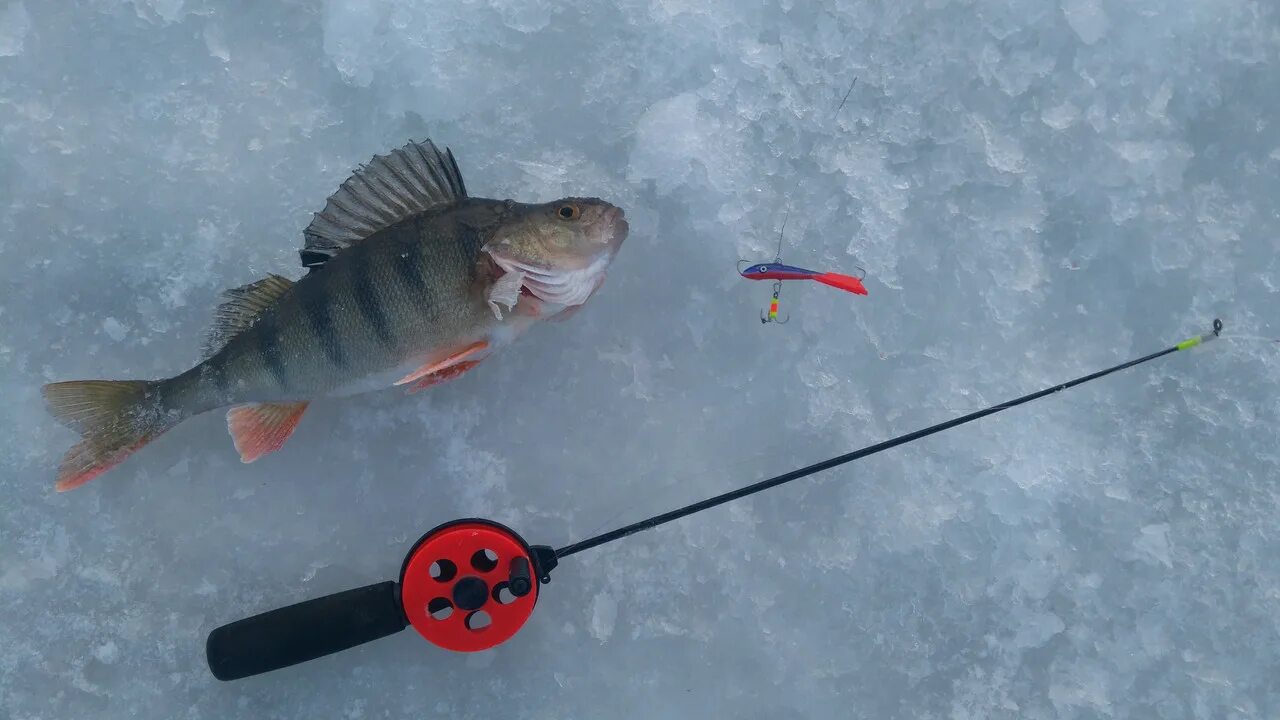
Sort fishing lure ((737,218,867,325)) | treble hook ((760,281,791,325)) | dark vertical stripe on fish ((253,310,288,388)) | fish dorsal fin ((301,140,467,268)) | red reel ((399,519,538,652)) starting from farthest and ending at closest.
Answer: treble hook ((760,281,791,325)) → fishing lure ((737,218,867,325)) → fish dorsal fin ((301,140,467,268)) → dark vertical stripe on fish ((253,310,288,388)) → red reel ((399,519,538,652))

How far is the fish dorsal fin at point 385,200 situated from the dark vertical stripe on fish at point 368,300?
18 cm

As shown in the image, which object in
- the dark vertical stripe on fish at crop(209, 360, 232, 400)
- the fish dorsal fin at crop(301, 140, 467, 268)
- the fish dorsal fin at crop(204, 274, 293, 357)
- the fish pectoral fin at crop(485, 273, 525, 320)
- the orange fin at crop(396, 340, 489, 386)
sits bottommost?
the orange fin at crop(396, 340, 489, 386)

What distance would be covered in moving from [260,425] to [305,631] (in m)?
0.69

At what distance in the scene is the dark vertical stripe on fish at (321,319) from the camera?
2430 millimetres

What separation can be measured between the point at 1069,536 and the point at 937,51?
5.95 feet

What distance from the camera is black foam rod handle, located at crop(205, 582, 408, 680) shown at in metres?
2.37

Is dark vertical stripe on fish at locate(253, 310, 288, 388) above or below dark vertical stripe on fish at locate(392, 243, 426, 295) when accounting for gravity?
below

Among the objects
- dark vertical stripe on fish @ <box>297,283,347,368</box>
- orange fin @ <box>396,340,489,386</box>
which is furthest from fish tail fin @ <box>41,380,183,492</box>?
orange fin @ <box>396,340,489,386</box>

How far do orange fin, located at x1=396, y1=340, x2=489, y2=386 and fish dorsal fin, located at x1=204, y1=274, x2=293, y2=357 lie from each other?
1.65ft

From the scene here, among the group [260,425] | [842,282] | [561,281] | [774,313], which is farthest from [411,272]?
[842,282]

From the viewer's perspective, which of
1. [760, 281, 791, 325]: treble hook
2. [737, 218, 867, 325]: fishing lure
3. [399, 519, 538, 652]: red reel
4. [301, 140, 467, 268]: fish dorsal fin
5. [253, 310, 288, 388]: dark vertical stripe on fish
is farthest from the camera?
[760, 281, 791, 325]: treble hook

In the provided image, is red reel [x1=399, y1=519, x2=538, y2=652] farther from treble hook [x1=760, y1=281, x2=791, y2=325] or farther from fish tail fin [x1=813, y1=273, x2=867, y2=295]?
fish tail fin [x1=813, y1=273, x2=867, y2=295]

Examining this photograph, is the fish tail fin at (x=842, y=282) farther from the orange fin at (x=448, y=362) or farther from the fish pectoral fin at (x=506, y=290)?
the orange fin at (x=448, y=362)

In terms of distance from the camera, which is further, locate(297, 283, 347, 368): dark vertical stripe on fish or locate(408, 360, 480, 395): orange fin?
locate(408, 360, 480, 395): orange fin
